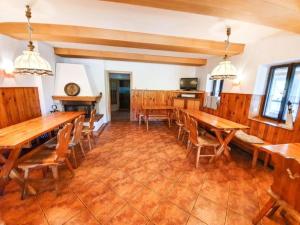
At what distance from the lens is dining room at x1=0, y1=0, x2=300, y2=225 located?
1.45m

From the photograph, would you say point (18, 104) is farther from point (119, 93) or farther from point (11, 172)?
point (119, 93)

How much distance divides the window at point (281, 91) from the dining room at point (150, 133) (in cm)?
2

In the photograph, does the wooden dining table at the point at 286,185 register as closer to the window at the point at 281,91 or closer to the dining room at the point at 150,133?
the dining room at the point at 150,133

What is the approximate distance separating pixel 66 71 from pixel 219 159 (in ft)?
15.4

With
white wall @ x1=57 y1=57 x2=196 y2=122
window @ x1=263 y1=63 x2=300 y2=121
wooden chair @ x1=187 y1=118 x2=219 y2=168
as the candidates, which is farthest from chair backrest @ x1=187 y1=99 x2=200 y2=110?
wooden chair @ x1=187 y1=118 x2=219 y2=168

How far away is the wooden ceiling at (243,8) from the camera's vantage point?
1.32 metres

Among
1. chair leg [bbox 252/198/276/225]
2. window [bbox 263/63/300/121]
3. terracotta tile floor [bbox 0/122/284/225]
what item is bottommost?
terracotta tile floor [bbox 0/122/284/225]

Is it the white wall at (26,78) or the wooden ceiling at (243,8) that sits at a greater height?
the wooden ceiling at (243,8)

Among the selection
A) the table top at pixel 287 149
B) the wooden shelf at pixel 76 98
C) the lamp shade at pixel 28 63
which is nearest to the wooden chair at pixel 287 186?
the table top at pixel 287 149

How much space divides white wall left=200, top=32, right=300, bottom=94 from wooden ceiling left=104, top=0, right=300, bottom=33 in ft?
3.51

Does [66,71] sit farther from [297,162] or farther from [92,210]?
[297,162]

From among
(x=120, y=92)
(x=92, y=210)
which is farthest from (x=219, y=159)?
(x=120, y=92)

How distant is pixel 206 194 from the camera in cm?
180

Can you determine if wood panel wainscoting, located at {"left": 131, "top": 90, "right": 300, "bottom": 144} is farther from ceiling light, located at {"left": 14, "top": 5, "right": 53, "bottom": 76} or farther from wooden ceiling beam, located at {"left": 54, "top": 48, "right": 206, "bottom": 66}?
ceiling light, located at {"left": 14, "top": 5, "right": 53, "bottom": 76}
